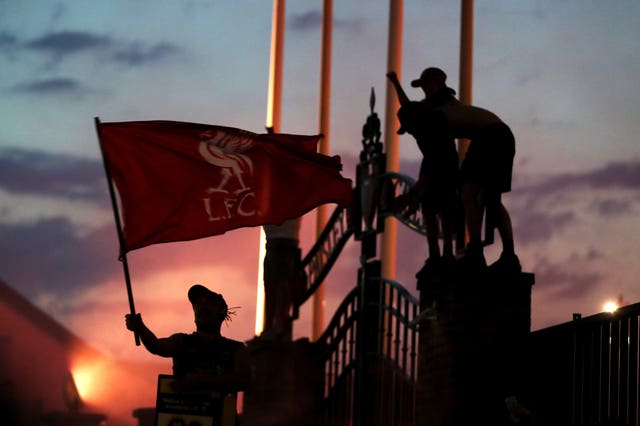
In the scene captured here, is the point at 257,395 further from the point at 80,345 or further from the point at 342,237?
the point at 80,345

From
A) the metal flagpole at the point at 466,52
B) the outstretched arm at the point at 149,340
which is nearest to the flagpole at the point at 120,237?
the outstretched arm at the point at 149,340

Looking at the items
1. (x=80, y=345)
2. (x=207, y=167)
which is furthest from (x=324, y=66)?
(x=207, y=167)

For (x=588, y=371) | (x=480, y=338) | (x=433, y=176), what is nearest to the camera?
(x=588, y=371)

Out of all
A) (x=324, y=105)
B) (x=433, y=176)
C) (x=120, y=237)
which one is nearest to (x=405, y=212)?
(x=433, y=176)

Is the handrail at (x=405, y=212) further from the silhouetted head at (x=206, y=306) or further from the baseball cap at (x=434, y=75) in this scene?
the silhouetted head at (x=206, y=306)

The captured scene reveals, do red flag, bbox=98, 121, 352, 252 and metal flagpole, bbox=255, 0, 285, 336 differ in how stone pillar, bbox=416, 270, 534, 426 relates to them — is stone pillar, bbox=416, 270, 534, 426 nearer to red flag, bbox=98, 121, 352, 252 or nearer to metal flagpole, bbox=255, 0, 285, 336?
red flag, bbox=98, 121, 352, 252

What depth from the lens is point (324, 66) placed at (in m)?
27.8

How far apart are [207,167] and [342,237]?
321 inches

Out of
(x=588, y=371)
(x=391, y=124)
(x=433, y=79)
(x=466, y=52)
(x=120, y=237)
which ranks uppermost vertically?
(x=466, y=52)

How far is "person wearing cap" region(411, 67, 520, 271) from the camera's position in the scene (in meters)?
13.1

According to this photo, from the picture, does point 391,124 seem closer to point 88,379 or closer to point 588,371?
point 88,379

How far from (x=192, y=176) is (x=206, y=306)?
2.15 meters

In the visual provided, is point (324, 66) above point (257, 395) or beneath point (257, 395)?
above

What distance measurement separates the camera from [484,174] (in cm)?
1318
